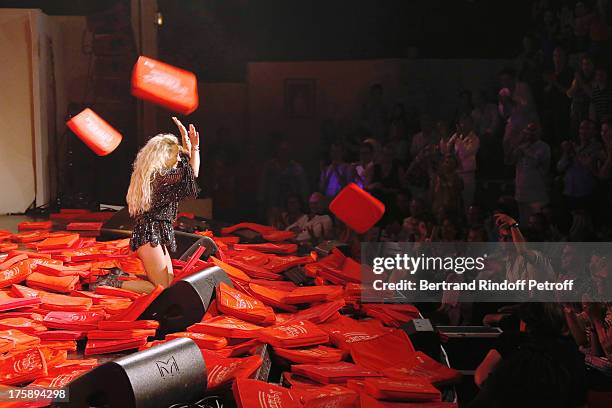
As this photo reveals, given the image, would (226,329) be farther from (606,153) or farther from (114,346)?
(606,153)

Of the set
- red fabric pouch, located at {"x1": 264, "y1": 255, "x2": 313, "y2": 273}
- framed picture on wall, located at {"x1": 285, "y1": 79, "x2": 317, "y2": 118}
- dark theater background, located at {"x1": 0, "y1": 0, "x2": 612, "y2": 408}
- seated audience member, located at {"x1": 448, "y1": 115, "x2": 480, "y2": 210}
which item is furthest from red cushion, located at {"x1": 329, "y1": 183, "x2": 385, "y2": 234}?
framed picture on wall, located at {"x1": 285, "y1": 79, "x2": 317, "y2": 118}

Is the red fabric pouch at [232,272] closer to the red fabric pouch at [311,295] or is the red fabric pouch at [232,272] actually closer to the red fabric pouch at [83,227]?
the red fabric pouch at [311,295]

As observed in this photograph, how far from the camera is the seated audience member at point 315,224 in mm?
6445

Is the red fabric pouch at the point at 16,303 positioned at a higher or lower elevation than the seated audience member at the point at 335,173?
lower

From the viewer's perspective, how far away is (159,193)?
4.76 metres

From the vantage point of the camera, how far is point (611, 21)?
15.6ft

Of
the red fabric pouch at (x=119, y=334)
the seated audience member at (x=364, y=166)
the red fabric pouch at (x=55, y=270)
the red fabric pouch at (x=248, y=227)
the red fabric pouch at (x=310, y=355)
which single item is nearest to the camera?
the red fabric pouch at (x=310, y=355)

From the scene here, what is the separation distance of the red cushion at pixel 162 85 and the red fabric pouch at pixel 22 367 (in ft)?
7.51

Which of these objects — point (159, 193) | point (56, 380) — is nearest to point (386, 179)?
point (159, 193)

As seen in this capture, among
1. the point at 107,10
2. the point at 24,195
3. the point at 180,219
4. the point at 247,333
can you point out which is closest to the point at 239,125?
the point at 180,219

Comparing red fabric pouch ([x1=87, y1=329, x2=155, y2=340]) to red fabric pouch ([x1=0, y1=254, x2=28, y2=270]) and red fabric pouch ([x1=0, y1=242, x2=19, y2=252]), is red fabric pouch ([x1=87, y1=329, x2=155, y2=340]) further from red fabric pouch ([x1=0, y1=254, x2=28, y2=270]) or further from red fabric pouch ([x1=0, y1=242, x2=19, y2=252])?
red fabric pouch ([x1=0, y1=242, x2=19, y2=252])

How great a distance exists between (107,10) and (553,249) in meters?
4.57

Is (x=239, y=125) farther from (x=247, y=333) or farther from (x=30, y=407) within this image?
(x=30, y=407)

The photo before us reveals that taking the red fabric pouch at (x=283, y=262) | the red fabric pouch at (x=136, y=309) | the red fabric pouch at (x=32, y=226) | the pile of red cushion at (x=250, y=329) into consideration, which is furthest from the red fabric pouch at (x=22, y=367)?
the red fabric pouch at (x=32, y=226)
